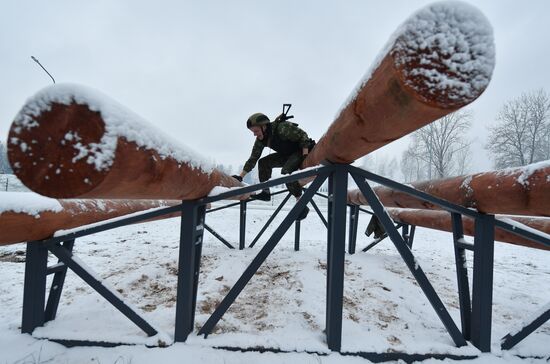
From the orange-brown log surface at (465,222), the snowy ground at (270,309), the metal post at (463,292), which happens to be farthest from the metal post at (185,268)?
the orange-brown log surface at (465,222)

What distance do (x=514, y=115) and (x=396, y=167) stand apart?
36.8 meters

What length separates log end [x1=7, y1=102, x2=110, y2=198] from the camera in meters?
0.78

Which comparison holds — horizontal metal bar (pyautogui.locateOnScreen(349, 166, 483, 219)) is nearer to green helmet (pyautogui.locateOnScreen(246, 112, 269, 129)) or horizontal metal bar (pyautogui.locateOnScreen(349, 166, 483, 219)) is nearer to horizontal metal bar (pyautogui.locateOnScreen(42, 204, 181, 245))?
horizontal metal bar (pyautogui.locateOnScreen(42, 204, 181, 245))

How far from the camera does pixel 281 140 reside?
167 inches

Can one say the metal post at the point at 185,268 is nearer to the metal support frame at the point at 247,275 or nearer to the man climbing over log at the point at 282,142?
the metal support frame at the point at 247,275

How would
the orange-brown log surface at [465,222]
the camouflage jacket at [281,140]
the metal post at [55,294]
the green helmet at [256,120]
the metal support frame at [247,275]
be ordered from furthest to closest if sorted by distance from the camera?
the green helmet at [256,120] → the camouflage jacket at [281,140] → the orange-brown log surface at [465,222] → the metal post at [55,294] → the metal support frame at [247,275]

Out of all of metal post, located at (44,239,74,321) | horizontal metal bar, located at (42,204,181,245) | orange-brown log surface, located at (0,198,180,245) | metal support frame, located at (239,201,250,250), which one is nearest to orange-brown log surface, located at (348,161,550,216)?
horizontal metal bar, located at (42,204,181,245)

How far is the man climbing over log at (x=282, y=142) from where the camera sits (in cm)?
386

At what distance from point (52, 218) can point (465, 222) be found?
13.6 ft

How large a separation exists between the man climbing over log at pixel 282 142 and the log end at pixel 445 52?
3.08 m

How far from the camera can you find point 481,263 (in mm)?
2113

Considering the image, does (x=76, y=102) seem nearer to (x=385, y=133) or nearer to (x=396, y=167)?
(x=385, y=133)

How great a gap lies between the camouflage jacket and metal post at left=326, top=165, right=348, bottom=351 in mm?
1842

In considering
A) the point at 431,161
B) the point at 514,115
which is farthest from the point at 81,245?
the point at 514,115
